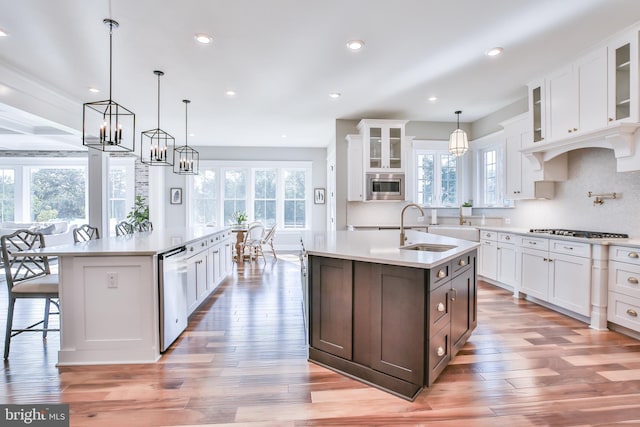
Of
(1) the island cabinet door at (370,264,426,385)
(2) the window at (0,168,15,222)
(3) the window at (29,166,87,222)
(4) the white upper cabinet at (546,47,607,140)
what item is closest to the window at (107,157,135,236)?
(3) the window at (29,166,87,222)

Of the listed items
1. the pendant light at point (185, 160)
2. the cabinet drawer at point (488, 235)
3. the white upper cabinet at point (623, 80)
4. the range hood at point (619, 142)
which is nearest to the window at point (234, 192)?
the pendant light at point (185, 160)

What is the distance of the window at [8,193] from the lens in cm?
814

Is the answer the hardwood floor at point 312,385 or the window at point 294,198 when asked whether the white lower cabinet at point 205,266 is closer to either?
the hardwood floor at point 312,385

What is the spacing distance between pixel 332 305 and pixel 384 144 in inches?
148

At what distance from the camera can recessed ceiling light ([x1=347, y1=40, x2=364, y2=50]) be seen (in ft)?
10.1

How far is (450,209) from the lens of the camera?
6.10 m

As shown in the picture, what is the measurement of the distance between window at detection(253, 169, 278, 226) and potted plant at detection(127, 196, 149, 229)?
267cm

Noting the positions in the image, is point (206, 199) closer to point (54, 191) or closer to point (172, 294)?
point (54, 191)

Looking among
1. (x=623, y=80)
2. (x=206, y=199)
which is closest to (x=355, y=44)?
(x=623, y=80)

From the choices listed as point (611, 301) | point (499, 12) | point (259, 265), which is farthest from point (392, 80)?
point (259, 265)

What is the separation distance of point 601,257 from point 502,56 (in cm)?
228

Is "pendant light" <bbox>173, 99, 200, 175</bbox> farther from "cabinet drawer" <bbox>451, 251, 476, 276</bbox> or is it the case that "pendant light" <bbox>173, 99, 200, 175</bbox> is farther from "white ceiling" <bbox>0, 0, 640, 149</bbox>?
"cabinet drawer" <bbox>451, 251, 476, 276</bbox>

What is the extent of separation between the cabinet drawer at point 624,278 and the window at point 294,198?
670cm

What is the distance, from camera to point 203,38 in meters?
2.99
